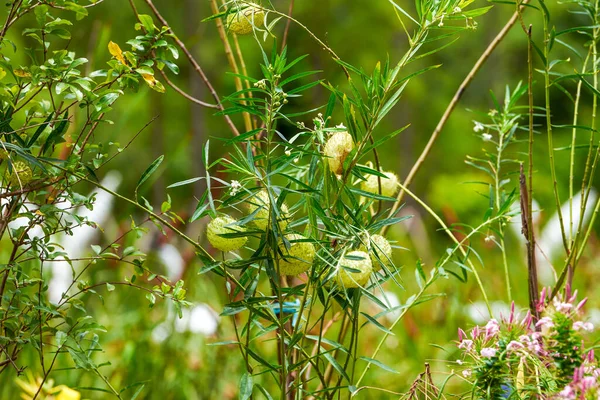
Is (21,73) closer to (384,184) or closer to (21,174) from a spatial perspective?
(21,174)

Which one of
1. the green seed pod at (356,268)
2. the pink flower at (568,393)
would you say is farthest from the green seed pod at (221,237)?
the pink flower at (568,393)

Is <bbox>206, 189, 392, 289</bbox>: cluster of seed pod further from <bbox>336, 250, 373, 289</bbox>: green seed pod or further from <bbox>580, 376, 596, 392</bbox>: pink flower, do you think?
<bbox>580, 376, 596, 392</bbox>: pink flower

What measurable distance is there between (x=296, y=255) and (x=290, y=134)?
5.45 m

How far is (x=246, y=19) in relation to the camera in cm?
74

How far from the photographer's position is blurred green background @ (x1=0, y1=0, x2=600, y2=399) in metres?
1.81

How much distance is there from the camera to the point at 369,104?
2.31 ft

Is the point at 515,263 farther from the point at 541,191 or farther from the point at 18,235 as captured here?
the point at 541,191

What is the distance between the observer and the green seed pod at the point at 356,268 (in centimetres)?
65

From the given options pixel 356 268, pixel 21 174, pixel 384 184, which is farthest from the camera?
pixel 384 184

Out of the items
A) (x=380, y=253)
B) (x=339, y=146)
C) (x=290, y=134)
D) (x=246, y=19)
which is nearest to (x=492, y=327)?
(x=380, y=253)

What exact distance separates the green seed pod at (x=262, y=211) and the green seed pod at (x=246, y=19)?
0.59 feet

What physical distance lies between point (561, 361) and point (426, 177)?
9103 millimetres

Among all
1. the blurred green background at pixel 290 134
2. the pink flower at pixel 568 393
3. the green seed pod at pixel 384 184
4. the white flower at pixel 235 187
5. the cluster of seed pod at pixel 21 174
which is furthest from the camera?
the blurred green background at pixel 290 134

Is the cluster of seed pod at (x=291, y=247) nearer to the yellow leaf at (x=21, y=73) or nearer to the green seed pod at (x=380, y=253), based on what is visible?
the green seed pod at (x=380, y=253)
